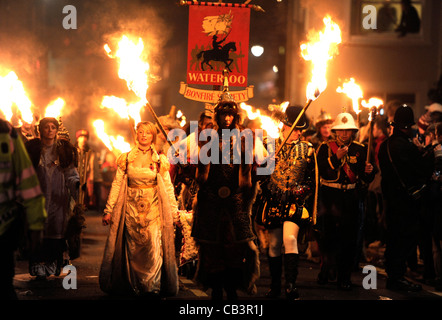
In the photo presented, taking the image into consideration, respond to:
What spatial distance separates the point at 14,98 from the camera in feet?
42.2

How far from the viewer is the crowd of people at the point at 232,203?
8164mm

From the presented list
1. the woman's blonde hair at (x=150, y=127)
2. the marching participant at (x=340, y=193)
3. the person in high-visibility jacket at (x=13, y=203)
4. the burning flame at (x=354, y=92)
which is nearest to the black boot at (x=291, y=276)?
the marching participant at (x=340, y=193)

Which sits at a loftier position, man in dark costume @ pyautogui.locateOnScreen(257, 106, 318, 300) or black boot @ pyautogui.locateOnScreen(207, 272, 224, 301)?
man in dark costume @ pyautogui.locateOnScreen(257, 106, 318, 300)

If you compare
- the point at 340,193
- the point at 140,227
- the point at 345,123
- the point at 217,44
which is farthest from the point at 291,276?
the point at 217,44

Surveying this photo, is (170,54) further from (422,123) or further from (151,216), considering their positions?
(151,216)

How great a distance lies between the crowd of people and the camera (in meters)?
8.16

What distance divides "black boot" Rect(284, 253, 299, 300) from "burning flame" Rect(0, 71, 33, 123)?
5099mm

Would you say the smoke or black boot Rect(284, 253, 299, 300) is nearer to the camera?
black boot Rect(284, 253, 299, 300)

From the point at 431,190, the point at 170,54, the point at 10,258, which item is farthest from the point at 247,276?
the point at 170,54

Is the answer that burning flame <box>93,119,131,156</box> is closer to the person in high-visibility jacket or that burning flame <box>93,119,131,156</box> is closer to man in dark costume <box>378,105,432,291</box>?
man in dark costume <box>378,105,432,291</box>

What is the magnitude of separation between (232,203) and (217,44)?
11.9 feet

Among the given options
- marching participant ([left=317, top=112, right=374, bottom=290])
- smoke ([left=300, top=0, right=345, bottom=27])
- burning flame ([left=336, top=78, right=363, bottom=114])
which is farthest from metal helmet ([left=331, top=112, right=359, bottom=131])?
smoke ([left=300, top=0, right=345, bottom=27])

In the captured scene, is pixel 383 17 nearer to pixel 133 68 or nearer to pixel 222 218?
pixel 133 68
